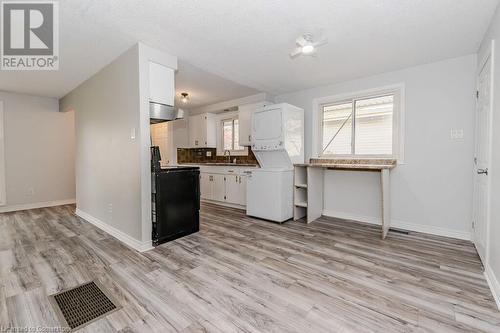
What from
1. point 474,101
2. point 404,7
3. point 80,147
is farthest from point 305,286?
point 80,147

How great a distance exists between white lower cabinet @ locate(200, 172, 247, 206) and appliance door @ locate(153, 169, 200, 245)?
152 cm

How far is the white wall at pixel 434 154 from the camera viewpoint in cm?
293

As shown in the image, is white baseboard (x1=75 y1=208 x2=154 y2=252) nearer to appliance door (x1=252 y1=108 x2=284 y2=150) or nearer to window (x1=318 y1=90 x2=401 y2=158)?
appliance door (x1=252 y1=108 x2=284 y2=150)

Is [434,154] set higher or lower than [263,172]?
higher

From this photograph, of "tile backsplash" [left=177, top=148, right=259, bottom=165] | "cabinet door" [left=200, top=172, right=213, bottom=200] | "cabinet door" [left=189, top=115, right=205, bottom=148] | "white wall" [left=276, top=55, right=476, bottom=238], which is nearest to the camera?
"white wall" [left=276, top=55, right=476, bottom=238]

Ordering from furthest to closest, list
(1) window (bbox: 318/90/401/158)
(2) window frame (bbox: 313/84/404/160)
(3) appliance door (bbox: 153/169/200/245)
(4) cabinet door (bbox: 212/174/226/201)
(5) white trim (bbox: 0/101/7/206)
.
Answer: (4) cabinet door (bbox: 212/174/226/201) → (5) white trim (bbox: 0/101/7/206) → (1) window (bbox: 318/90/401/158) → (2) window frame (bbox: 313/84/404/160) → (3) appliance door (bbox: 153/169/200/245)

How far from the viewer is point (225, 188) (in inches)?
195

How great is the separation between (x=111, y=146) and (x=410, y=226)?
4.35m

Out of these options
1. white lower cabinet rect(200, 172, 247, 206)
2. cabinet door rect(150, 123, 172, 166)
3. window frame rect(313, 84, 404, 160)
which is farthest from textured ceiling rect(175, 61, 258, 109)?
white lower cabinet rect(200, 172, 247, 206)

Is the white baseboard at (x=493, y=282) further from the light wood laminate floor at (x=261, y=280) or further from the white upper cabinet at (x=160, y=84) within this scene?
the white upper cabinet at (x=160, y=84)

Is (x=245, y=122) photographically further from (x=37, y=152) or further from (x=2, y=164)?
Answer: (x=2, y=164)

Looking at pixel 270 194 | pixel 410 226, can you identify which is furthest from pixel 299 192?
pixel 410 226

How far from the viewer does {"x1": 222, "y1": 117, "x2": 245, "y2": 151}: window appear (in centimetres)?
551

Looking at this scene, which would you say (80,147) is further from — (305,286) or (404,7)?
(404,7)
